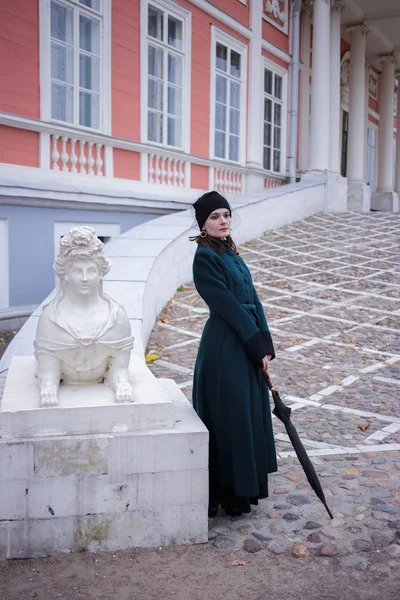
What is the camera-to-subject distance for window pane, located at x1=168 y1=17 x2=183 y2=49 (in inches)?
473

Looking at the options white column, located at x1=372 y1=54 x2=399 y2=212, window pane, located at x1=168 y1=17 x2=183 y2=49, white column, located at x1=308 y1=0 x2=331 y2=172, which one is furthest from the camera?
white column, located at x1=372 y1=54 x2=399 y2=212

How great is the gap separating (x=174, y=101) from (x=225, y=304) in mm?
9826

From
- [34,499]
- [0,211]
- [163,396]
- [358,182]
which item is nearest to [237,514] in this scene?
[163,396]

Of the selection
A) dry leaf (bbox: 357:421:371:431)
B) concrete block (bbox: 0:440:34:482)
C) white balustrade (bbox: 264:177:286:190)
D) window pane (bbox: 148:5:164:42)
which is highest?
window pane (bbox: 148:5:164:42)

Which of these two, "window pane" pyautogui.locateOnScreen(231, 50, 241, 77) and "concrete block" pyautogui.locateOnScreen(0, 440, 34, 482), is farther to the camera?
"window pane" pyautogui.locateOnScreen(231, 50, 241, 77)

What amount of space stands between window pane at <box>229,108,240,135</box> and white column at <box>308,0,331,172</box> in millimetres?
2140

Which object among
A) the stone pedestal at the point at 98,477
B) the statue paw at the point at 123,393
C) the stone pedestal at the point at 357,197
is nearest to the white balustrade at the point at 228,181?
the stone pedestal at the point at 357,197

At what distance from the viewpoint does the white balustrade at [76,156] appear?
931 cm

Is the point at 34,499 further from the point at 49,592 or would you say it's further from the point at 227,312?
the point at 227,312

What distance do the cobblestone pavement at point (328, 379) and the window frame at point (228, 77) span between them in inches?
90.8

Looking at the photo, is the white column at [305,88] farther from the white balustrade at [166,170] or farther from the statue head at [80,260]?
the statue head at [80,260]

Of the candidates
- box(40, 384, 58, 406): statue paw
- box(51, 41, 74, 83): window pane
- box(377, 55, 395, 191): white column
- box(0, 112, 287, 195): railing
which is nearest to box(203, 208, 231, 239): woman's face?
box(40, 384, 58, 406): statue paw

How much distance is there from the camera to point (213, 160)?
42.8 feet

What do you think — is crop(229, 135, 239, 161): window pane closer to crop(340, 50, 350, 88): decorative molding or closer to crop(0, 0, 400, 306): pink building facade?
crop(0, 0, 400, 306): pink building facade
